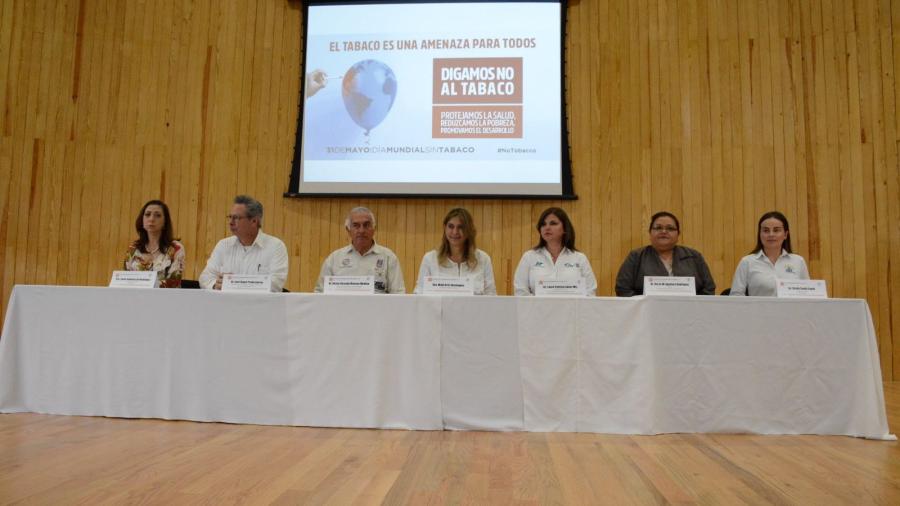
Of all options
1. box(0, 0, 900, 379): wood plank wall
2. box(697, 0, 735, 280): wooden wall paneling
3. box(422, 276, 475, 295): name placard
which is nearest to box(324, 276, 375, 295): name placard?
box(422, 276, 475, 295): name placard

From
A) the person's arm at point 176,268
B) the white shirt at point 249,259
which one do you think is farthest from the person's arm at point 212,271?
the person's arm at point 176,268

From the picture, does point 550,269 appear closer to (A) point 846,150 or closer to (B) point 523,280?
(B) point 523,280

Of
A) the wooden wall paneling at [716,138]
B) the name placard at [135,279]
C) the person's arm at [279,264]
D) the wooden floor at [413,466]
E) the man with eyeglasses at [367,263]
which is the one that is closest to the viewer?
the wooden floor at [413,466]

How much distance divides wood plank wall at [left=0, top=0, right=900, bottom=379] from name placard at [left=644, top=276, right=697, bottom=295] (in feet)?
5.80

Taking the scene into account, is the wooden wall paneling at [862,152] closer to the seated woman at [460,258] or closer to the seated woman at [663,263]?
the seated woman at [663,263]

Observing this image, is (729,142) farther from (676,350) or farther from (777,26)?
(676,350)

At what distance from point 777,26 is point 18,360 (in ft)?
17.1

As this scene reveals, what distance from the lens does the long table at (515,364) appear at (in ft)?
7.76

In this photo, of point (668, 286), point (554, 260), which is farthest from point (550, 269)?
point (668, 286)

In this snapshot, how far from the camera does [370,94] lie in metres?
4.38

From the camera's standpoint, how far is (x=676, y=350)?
238cm

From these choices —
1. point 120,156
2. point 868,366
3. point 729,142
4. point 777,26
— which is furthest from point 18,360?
point 777,26

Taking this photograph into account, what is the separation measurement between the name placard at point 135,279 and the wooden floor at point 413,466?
59cm

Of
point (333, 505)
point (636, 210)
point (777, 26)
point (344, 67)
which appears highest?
point (777, 26)
